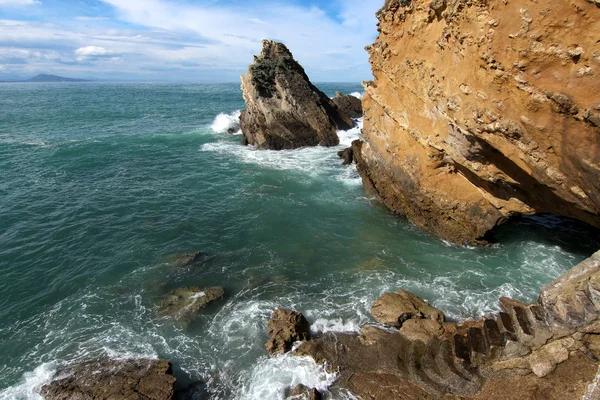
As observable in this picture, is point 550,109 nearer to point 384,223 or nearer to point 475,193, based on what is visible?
point 475,193

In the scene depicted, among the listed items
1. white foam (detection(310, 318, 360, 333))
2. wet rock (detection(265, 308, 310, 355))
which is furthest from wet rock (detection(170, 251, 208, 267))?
white foam (detection(310, 318, 360, 333))

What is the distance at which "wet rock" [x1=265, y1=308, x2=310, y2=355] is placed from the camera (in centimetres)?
1277

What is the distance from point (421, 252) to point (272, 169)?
17679 mm

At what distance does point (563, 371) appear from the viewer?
376 inches


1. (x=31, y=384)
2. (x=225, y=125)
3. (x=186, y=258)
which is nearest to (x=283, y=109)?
(x=225, y=125)

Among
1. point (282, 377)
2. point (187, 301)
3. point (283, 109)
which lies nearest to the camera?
point (282, 377)

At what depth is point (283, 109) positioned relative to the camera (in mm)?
39281

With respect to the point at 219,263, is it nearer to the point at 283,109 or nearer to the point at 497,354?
the point at 497,354

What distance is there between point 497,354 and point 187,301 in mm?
11921

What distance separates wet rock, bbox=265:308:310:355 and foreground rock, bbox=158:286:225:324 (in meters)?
3.32

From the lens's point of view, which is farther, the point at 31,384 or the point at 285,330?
the point at 285,330

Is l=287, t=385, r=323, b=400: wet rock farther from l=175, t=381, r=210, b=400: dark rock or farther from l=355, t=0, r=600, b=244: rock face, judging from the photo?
l=355, t=0, r=600, b=244: rock face

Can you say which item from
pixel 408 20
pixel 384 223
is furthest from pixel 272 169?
pixel 408 20

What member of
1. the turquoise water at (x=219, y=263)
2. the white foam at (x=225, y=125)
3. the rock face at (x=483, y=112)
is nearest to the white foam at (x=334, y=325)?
the turquoise water at (x=219, y=263)
